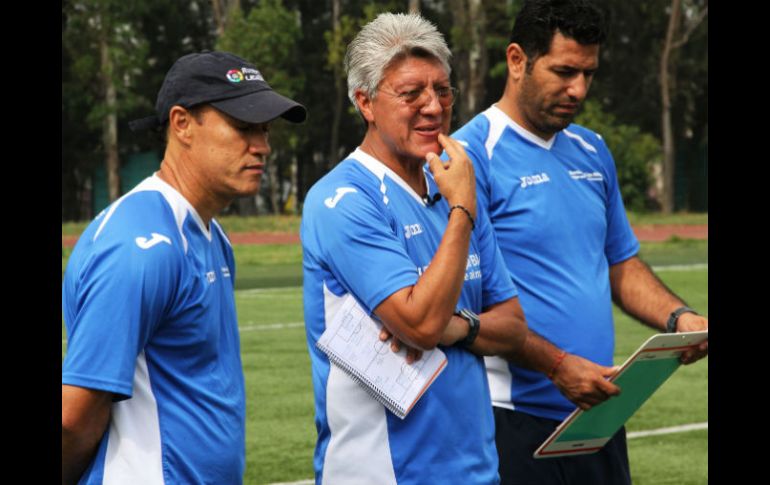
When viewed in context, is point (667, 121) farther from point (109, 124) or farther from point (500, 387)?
point (500, 387)

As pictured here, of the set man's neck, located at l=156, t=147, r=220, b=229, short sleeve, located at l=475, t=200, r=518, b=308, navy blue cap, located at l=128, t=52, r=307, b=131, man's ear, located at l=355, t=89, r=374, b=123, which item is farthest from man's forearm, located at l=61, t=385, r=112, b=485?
short sleeve, located at l=475, t=200, r=518, b=308

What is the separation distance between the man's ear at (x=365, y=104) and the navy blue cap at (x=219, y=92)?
0.21 meters

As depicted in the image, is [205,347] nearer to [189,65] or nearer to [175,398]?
[175,398]

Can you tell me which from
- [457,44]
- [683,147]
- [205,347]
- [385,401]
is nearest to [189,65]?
[205,347]

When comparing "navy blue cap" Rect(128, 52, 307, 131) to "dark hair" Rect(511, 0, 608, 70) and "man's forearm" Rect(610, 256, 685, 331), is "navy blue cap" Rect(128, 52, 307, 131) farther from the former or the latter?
"man's forearm" Rect(610, 256, 685, 331)

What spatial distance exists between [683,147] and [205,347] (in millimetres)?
44576

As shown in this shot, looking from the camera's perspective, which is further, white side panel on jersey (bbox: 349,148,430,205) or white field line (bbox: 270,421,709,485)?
white field line (bbox: 270,421,709,485)

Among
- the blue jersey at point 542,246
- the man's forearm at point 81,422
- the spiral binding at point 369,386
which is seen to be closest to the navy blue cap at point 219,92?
the spiral binding at point 369,386

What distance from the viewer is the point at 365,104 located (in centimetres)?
397

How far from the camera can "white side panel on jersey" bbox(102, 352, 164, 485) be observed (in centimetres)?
343

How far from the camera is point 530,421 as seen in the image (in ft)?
15.7

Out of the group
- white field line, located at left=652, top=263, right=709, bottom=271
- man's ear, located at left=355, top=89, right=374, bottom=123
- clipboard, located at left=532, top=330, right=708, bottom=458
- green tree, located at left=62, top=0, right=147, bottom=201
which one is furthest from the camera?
green tree, located at left=62, top=0, right=147, bottom=201

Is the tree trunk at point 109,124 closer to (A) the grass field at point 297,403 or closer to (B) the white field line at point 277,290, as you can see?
(B) the white field line at point 277,290

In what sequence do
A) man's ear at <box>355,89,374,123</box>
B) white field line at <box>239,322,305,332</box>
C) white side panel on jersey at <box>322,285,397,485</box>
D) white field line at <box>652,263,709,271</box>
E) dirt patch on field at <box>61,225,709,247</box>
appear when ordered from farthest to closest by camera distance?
dirt patch on field at <box>61,225,709,247</box>, white field line at <box>652,263,709,271</box>, white field line at <box>239,322,305,332</box>, man's ear at <box>355,89,374,123</box>, white side panel on jersey at <box>322,285,397,485</box>
